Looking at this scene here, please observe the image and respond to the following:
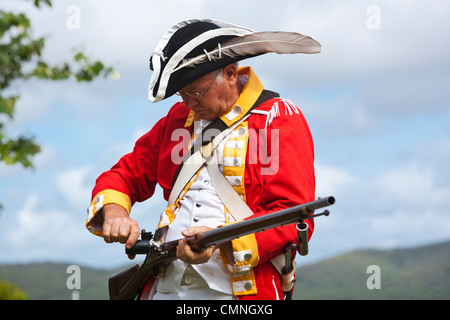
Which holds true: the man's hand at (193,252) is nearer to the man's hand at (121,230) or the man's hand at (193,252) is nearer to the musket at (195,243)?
the musket at (195,243)

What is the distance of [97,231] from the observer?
434cm

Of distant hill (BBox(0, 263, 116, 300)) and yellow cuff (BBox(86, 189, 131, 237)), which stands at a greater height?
distant hill (BBox(0, 263, 116, 300))

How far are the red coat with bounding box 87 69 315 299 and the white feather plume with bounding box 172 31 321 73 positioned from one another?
13.3 inches

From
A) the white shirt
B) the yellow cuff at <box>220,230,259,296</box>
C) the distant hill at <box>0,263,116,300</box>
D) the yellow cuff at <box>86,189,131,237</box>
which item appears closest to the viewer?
the yellow cuff at <box>220,230,259,296</box>

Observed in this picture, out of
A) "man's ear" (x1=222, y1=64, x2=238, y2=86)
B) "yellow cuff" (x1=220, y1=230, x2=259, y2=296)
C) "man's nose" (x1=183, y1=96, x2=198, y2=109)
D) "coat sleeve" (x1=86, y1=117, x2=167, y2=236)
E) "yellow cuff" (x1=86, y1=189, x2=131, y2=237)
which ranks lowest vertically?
"yellow cuff" (x1=220, y1=230, x2=259, y2=296)

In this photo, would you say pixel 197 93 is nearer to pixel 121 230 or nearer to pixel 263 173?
pixel 263 173

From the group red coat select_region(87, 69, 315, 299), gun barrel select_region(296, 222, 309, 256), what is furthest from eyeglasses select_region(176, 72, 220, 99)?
gun barrel select_region(296, 222, 309, 256)

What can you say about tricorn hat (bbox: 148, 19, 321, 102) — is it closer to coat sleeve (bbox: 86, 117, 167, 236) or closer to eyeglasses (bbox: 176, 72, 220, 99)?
eyeglasses (bbox: 176, 72, 220, 99)

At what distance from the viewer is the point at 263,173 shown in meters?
3.97

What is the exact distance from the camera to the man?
3.88 m

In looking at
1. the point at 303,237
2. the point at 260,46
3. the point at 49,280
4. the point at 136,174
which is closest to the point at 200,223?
the point at 303,237

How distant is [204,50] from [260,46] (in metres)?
0.34

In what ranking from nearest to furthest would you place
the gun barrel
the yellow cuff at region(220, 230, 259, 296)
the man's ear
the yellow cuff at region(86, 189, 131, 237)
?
the gun barrel, the yellow cuff at region(220, 230, 259, 296), the man's ear, the yellow cuff at region(86, 189, 131, 237)

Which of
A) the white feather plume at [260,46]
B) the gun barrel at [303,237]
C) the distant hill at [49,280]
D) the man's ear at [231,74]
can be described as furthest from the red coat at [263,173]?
the distant hill at [49,280]
